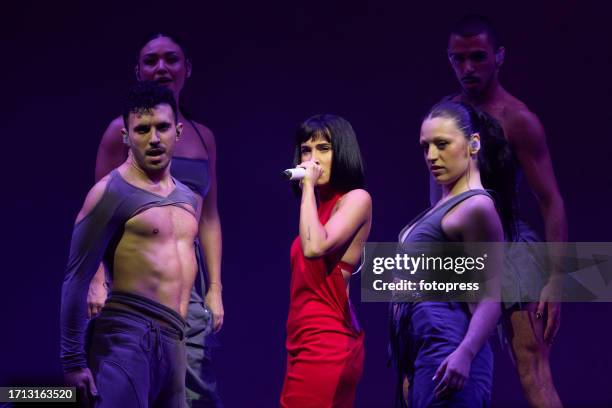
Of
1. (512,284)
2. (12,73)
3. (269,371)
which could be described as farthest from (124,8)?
(512,284)

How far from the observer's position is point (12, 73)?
451cm

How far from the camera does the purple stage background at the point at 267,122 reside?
449 centimetres

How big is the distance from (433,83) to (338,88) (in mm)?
409

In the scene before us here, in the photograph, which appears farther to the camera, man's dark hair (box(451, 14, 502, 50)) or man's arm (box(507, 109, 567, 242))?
man's dark hair (box(451, 14, 502, 50))

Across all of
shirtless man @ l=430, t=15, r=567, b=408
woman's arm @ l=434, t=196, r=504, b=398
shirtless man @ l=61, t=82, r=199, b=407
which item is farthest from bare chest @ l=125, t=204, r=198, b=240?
shirtless man @ l=430, t=15, r=567, b=408

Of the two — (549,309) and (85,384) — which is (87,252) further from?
(549,309)

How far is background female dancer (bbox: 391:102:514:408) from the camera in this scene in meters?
3.02

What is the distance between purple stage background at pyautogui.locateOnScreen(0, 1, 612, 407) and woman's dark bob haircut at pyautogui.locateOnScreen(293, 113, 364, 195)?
1.13m

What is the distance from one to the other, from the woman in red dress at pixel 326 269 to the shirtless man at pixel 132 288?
36 centimetres

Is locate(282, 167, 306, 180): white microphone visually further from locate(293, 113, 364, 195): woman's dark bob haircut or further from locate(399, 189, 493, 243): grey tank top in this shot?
locate(399, 189, 493, 243): grey tank top

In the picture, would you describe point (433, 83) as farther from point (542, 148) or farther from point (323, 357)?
Answer: point (323, 357)

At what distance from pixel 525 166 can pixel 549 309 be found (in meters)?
0.53

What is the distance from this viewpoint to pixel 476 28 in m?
4.04

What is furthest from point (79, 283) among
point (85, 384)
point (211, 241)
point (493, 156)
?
point (493, 156)
